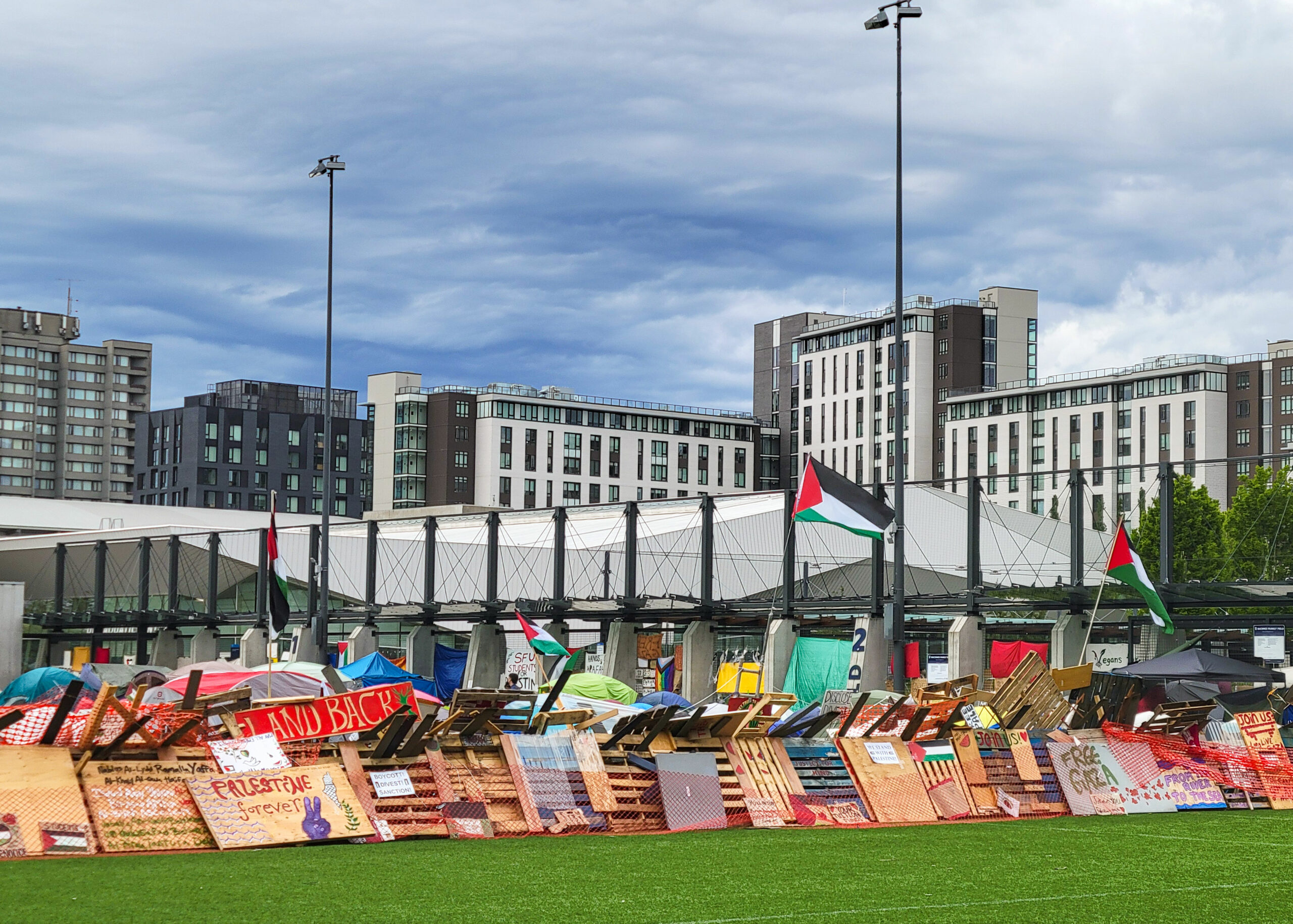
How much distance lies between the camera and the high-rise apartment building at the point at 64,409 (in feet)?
612

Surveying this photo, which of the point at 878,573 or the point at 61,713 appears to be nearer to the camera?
the point at 61,713

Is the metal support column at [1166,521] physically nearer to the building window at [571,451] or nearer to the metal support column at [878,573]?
the metal support column at [878,573]

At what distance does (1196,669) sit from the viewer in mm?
31406

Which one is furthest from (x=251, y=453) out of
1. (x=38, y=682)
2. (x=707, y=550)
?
(x=38, y=682)

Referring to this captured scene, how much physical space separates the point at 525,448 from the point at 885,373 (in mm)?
32450

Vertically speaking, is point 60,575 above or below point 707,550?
below

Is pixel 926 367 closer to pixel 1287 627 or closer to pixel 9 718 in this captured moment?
pixel 1287 627

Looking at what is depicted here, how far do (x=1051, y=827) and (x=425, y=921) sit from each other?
10387mm

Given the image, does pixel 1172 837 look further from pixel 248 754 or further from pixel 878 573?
pixel 878 573

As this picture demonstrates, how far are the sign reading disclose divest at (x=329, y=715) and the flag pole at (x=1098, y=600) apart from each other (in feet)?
35.9

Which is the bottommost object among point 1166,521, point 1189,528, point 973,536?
point 973,536

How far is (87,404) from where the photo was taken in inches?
7534

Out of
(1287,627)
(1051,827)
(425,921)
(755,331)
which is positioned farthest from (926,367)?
(425,921)

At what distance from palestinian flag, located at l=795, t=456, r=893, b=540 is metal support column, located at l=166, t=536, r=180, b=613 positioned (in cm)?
3963
